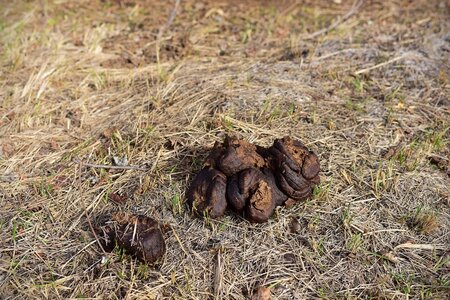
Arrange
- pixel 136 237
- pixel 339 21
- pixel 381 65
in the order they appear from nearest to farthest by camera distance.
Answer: pixel 136 237
pixel 381 65
pixel 339 21

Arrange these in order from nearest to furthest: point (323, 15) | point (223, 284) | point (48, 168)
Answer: point (223, 284)
point (48, 168)
point (323, 15)

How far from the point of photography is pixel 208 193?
2805 mm

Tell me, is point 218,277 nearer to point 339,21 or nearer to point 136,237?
point 136,237

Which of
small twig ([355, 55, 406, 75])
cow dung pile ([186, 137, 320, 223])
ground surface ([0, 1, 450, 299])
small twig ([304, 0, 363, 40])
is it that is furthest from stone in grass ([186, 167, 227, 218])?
small twig ([304, 0, 363, 40])

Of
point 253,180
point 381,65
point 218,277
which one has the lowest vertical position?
point 218,277

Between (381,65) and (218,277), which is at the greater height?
(381,65)

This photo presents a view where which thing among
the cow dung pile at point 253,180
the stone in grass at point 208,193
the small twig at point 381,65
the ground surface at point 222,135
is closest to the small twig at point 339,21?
the ground surface at point 222,135

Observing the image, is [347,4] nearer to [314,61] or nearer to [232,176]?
[314,61]

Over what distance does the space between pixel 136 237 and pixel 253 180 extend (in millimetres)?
731

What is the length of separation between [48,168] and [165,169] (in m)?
0.84

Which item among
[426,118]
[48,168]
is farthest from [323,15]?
[48,168]

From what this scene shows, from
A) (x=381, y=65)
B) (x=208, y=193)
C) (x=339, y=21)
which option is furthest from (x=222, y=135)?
(x=339, y=21)

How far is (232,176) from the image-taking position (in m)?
2.85

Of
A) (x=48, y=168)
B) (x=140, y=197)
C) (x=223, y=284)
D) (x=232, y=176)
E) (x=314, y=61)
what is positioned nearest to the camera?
(x=223, y=284)
